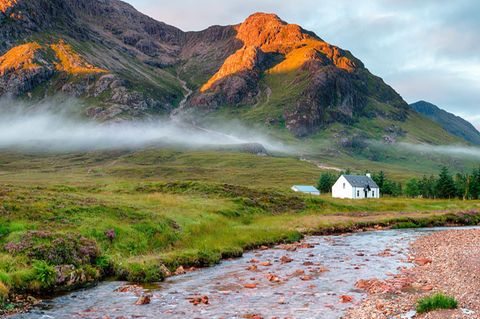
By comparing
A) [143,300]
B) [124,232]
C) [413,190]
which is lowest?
[413,190]

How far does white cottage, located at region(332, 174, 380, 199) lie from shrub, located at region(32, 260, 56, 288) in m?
126

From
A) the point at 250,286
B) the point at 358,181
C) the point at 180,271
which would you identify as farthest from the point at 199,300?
the point at 358,181

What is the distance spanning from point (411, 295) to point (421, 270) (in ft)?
32.2

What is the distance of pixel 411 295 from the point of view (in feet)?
84.5

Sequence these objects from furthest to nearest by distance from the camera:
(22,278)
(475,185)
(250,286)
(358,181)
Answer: (475,185)
(358,181)
(250,286)
(22,278)

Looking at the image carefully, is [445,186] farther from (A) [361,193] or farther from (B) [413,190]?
(A) [361,193]

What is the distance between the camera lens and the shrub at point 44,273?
27688 millimetres

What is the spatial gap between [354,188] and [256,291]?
122128mm

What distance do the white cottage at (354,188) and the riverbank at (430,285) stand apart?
329 ft

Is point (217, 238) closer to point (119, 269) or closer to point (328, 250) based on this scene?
point (328, 250)

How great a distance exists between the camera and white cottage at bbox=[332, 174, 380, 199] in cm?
14551

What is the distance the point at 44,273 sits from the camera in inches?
1105

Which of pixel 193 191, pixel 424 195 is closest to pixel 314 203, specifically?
pixel 193 191

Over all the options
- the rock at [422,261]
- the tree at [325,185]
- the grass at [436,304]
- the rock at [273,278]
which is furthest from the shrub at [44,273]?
the tree at [325,185]
